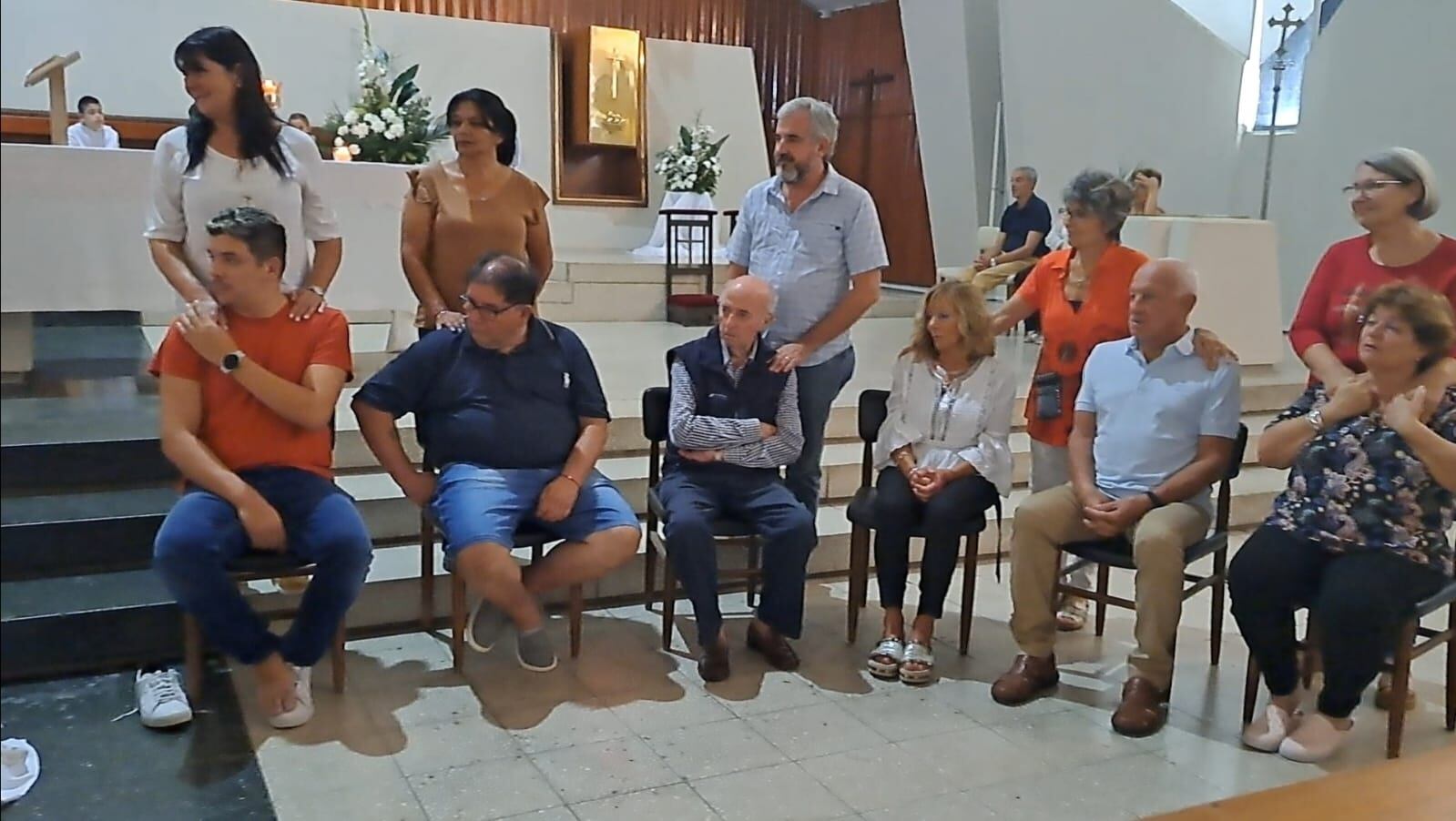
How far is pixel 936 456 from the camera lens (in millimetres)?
3188

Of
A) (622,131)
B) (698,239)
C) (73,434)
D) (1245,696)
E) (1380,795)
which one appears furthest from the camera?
(622,131)

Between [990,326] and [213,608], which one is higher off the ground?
[990,326]

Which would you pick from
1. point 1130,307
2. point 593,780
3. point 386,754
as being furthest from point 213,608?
point 1130,307

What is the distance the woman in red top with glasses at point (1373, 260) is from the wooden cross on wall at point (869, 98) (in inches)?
301

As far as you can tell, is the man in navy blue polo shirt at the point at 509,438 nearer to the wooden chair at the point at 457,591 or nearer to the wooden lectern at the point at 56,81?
the wooden chair at the point at 457,591

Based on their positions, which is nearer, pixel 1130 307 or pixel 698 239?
pixel 1130 307

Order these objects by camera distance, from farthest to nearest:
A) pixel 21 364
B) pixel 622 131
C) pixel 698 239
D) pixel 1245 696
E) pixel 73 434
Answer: pixel 622 131 < pixel 698 239 < pixel 1245 696 < pixel 73 434 < pixel 21 364

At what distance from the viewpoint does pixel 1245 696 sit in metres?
2.83

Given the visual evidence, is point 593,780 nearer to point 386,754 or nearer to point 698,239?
point 386,754

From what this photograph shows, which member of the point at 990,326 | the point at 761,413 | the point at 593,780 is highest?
the point at 990,326

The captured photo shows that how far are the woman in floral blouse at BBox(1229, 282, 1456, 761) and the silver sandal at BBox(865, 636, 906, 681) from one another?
83 cm

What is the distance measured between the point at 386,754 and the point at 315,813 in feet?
0.92

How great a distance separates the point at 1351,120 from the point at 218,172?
7039mm

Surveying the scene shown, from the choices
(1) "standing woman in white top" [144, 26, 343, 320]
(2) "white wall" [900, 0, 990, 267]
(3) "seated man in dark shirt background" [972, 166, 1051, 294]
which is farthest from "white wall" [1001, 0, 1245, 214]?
(1) "standing woman in white top" [144, 26, 343, 320]
